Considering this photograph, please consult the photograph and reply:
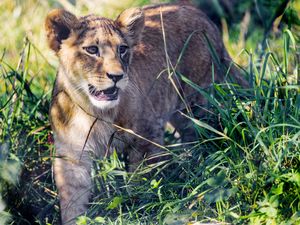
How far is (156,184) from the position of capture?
476cm

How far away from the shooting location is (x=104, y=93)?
4.93m

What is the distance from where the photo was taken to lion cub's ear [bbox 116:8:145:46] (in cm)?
529

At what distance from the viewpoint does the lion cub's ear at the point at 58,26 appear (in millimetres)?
5004

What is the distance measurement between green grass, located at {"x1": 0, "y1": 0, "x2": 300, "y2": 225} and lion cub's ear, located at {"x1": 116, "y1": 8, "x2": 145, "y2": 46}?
555mm

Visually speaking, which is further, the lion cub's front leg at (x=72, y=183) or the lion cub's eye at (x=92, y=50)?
the lion cub's front leg at (x=72, y=183)

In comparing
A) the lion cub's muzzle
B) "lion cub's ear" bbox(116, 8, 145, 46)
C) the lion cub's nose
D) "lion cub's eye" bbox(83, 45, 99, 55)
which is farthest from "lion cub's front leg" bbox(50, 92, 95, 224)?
"lion cub's ear" bbox(116, 8, 145, 46)

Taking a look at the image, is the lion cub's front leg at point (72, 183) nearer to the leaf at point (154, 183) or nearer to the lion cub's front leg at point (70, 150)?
the lion cub's front leg at point (70, 150)

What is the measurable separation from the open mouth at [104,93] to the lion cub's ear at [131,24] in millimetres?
485

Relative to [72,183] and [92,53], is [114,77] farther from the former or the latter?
[72,183]

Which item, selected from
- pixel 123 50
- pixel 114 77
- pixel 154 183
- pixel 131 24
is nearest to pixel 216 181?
pixel 154 183

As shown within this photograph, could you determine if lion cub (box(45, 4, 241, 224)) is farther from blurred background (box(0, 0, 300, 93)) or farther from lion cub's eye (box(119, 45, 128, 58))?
blurred background (box(0, 0, 300, 93))

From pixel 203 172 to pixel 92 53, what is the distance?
38.6 inches

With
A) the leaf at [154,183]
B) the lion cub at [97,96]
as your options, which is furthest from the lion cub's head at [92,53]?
the leaf at [154,183]

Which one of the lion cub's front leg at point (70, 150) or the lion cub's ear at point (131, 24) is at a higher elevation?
the lion cub's ear at point (131, 24)
